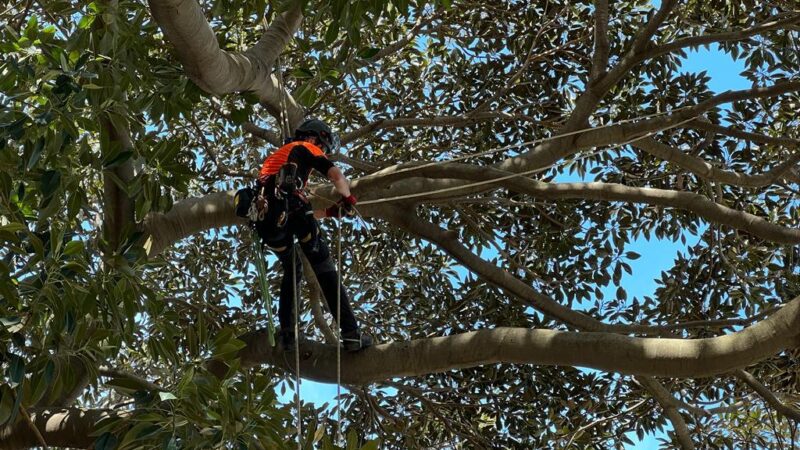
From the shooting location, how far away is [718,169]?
6430 mm

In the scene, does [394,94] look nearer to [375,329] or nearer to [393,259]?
[393,259]

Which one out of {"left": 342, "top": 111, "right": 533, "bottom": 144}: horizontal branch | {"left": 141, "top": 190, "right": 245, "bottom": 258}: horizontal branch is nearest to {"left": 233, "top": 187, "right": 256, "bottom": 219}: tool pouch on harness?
{"left": 141, "top": 190, "right": 245, "bottom": 258}: horizontal branch

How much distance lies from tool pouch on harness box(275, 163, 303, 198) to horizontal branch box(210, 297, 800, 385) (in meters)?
0.94

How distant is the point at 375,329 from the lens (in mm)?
8219

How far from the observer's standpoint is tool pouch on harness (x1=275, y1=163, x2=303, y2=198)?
5.36 meters

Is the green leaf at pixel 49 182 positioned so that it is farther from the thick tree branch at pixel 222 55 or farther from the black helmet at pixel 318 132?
the black helmet at pixel 318 132

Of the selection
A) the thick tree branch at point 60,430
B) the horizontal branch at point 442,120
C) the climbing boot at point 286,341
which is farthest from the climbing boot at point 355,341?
the horizontal branch at point 442,120

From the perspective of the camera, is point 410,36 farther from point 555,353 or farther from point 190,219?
point 555,353

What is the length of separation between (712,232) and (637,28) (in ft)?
5.13

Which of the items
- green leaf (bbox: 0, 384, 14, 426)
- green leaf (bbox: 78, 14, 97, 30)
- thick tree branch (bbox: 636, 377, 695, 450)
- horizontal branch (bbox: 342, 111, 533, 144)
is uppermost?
horizontal branch (bbox: 342, 111, 533, 144)

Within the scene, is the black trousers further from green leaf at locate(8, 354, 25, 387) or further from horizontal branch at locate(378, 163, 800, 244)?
green leaf at locate(8, 354, 25, 387)

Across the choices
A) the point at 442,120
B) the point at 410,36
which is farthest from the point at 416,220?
the point at 410,36

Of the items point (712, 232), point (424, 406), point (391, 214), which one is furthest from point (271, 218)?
point (712, 232)

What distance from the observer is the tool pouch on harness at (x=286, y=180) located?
5363mm
